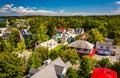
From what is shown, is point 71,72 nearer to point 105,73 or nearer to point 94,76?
point 94,76

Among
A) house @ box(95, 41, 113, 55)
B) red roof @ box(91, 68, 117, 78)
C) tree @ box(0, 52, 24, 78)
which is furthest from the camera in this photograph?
house @ box(95, 41, 113, 55)

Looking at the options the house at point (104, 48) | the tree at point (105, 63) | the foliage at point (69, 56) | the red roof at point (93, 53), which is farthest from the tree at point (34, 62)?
the house at point (104, 48)

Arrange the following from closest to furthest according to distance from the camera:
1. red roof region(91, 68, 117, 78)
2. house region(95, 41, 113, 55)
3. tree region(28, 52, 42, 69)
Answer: red roof region(91, 68, 117, 78), tree region(28, 52, 42, 69), house region(95, 41, 113, 55)

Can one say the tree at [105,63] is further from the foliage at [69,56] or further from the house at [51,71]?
the house at [51,71]

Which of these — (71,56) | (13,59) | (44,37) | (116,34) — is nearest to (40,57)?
(71,56)

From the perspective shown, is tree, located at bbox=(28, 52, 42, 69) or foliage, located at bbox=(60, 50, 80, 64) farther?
foliage, located at bbox=(60, 50, 80, 64)

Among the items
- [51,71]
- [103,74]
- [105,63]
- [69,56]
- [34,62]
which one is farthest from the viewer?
[69,56]

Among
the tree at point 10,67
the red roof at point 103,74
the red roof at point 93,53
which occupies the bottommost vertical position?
the red roof at point 93,53

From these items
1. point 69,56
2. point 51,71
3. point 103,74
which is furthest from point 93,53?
point 51,71

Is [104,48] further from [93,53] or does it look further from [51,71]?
[51,71]

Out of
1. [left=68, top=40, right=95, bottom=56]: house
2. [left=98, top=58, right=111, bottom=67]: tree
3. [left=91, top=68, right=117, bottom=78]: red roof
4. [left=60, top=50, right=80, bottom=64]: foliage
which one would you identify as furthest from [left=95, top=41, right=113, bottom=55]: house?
[left=91, top=68, right=117, bottom=78]: red roof

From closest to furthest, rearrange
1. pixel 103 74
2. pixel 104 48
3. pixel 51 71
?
pixel 103 74 < pixel 51 71 < pixel 104 48

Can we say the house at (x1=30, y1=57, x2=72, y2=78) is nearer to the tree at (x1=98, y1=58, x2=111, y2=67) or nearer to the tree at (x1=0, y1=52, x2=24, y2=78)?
the tree at (x1=0, y1=52, x2=24, y2=78)
